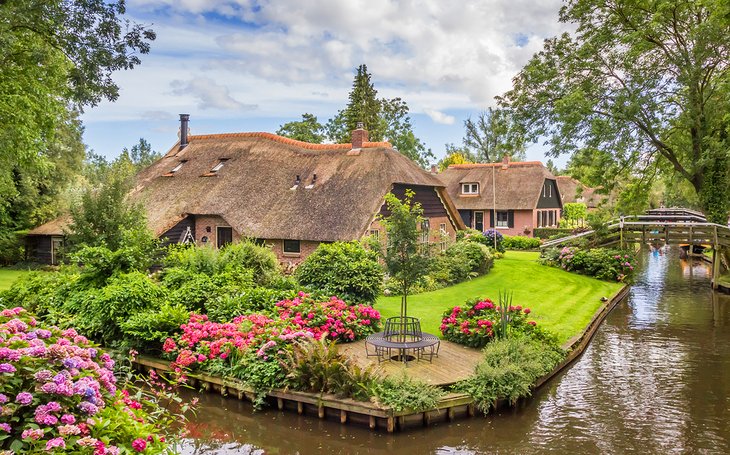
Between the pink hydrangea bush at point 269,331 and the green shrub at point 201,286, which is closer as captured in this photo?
the pink hydrangea bush at point 269,331

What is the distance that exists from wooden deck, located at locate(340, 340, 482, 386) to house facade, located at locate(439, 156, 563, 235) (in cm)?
3232

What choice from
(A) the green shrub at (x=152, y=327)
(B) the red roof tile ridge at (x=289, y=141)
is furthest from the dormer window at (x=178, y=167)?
(A) the green shrub at (x=152, y=327)

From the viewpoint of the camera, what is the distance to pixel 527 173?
4656 cm

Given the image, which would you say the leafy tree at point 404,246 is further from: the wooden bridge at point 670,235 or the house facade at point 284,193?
the wooden bridge at point 670,235

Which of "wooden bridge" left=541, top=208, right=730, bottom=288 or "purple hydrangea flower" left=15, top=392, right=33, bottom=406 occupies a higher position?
"wooden bridge" left=541, top=208, right=730, bottom=288

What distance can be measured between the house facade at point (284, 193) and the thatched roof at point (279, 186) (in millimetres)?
49

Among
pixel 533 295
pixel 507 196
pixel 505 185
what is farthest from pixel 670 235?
pixel 505 185

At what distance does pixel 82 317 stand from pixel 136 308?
156 centimetres

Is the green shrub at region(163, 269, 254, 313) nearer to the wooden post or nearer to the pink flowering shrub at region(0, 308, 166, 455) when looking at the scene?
the pink flowering shrub at region(0, 308, 166, 455)

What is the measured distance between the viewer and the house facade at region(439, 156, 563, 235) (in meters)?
45.1

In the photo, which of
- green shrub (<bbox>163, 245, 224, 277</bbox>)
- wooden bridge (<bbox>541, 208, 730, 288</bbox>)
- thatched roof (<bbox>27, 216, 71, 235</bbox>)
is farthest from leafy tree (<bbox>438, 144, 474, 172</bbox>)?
green shrub (<bbox>163, 245, 224, 277</bbox>)

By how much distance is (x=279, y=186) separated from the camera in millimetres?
27234

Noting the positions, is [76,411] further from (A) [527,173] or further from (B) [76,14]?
(A) [527,173]

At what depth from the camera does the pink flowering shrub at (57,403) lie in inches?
170
